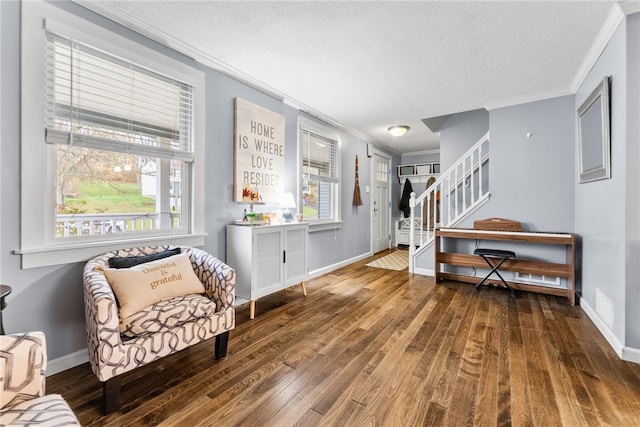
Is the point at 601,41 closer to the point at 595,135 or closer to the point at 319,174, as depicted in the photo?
the point at 595,135

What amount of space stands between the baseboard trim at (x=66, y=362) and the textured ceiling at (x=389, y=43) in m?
2.40

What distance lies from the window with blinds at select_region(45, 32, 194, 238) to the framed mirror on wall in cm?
352

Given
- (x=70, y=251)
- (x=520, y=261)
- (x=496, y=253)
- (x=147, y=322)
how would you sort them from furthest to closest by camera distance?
(x=520, y=261), (x=496, y=253), (x=70, y=251), (x=147, y=322)

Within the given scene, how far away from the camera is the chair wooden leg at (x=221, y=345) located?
2.00m

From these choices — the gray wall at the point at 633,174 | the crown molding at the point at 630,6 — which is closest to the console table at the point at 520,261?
the gray wall at the point at 633,174

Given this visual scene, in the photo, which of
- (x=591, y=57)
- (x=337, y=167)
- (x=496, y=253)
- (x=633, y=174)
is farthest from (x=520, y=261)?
(x=337, y=167)

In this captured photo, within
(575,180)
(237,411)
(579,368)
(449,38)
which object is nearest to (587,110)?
(575,180)

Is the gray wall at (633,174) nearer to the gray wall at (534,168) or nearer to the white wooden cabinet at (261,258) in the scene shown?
the gray wall at (534,168)

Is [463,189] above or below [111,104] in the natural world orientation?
below

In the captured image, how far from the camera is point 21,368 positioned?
39.5 inches

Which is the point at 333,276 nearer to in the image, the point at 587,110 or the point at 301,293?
the point at 301,293

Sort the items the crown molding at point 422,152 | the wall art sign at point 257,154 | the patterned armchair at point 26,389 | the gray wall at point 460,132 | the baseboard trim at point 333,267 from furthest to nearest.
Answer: the crown molding at point 422,152 < the gray wall at point 460,132 < the baseboard trim at point 333,267 < the wall art sign at point 257,154 < the patterned armchair at point 26,389

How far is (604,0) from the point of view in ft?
6.24

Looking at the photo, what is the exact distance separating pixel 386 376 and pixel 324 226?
9.10 feet
